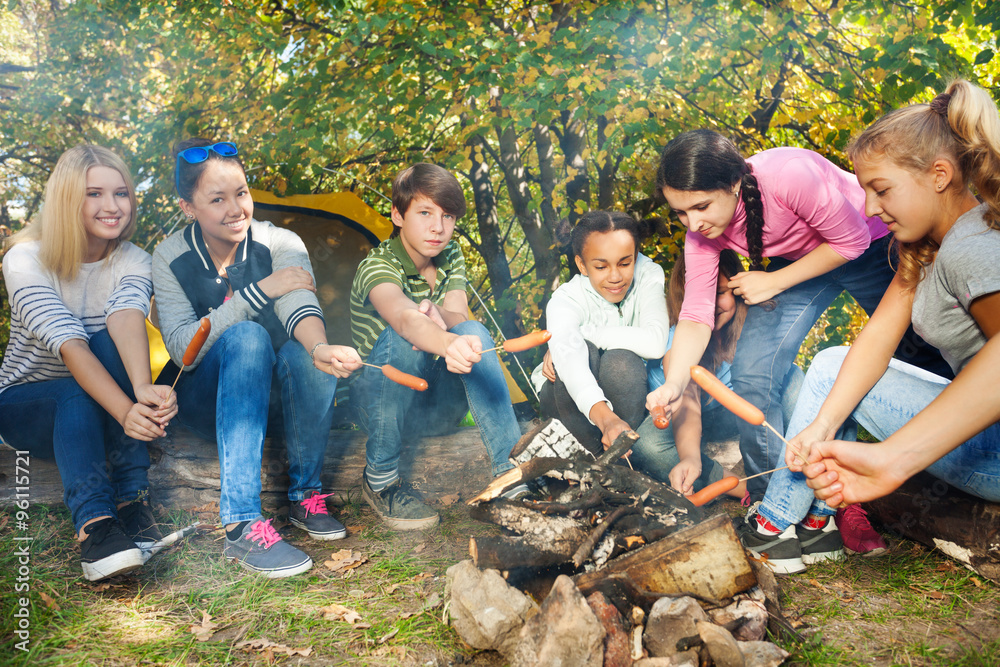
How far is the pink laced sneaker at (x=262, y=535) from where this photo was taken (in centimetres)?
235

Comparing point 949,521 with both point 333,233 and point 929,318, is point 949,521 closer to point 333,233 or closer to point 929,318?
point 929,318

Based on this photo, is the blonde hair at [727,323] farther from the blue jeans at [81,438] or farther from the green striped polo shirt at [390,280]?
the blue jeans at [81,438]

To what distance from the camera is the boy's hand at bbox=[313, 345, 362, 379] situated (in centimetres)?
250

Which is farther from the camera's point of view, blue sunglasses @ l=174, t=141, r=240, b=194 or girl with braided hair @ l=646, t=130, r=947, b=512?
blue sunglasses @ l=174, t=141, r=240, b=194

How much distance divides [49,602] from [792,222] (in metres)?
3.14

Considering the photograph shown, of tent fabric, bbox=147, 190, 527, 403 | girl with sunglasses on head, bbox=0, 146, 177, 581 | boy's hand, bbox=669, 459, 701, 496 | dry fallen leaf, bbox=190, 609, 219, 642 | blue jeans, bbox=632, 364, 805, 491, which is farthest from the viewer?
tent fabric, bbox=147, 190, 527, 403

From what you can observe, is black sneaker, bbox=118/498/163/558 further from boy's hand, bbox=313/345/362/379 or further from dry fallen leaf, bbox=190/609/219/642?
boy's hand, bbox=313/345/362/379

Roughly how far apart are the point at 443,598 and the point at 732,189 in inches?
75.2

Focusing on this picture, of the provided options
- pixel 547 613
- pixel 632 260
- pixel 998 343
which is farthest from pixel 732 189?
pixel 547 613

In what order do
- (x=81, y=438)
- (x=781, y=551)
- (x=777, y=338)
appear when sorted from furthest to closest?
1. (x=777, y=338)
2. (x=81, y=438)
3. (x=781, y=551)

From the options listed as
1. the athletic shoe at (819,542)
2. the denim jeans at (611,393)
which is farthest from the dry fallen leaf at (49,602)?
the athletic shoe at (819,542)

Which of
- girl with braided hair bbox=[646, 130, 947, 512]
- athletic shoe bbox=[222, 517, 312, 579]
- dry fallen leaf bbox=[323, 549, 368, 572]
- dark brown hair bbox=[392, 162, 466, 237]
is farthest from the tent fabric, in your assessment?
athletic shoe bbox=[222, 517, 312, 579]

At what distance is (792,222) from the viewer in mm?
2611

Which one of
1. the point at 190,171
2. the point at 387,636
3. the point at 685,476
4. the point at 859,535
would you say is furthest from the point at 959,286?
the point at 190,171
